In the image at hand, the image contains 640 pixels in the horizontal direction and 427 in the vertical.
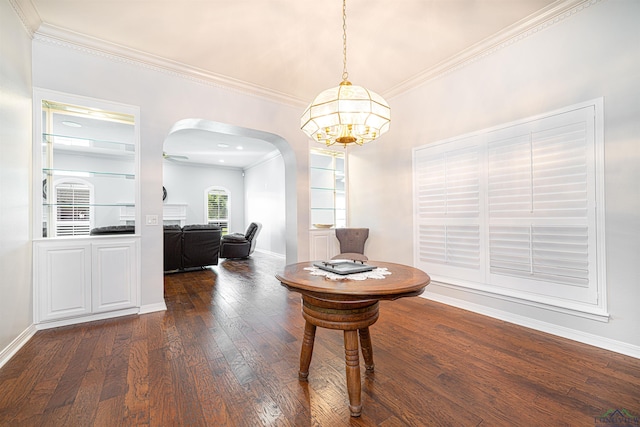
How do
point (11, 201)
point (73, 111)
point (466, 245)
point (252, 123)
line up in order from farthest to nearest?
point (252, 123)
point (466, 245)
point (73, 111)
point (11, 201)

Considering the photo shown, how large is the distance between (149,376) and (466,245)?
10.7 feet

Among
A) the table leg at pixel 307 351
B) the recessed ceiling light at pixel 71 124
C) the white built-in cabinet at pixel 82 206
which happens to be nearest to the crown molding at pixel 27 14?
the white built-in cabinet at pixel 82 206

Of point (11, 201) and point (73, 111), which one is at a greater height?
point (73, 111)

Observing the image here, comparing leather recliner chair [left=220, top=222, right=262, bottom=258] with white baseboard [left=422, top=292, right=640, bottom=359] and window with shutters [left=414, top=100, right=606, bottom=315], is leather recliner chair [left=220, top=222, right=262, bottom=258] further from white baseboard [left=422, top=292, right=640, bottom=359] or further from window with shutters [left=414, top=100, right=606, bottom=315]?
white baseboard [left=422, top=292, right=640, bottom=359]

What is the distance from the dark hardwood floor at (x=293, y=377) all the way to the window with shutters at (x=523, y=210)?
0.50m

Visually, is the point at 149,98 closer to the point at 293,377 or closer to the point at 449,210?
the point at 293,377

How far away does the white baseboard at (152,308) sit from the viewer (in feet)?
9.97

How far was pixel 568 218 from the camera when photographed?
92.6 inches

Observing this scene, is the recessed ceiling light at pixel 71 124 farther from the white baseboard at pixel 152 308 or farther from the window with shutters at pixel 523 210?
the window with shutters at pixel 523 210

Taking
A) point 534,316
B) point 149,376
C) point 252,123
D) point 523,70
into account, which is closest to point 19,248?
point 149,376

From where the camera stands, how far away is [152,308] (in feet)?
10.1

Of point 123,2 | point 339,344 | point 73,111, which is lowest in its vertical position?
point 339,344

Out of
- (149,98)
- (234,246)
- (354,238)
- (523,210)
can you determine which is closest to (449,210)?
(523,210)

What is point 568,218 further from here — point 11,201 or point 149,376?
point 11,201
